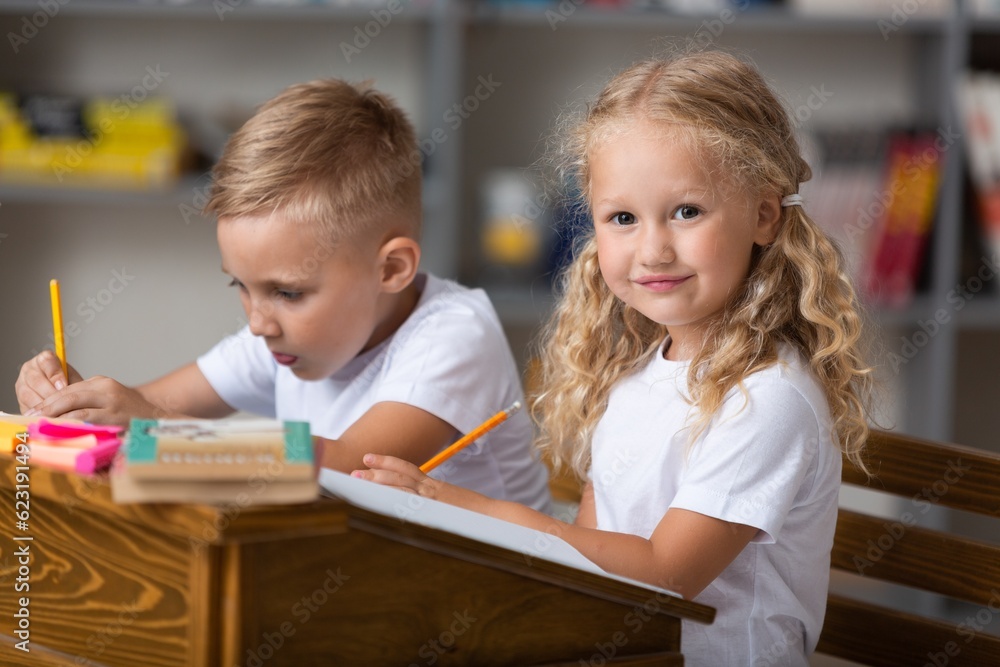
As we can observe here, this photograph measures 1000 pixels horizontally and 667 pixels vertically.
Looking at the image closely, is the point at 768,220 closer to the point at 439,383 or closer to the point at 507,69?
Answer: the point at 439,383

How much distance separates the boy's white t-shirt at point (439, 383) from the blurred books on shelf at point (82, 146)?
1.01 meters

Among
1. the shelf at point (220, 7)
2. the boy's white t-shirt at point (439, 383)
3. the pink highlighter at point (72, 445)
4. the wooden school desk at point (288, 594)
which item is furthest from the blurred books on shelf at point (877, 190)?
the pink highlighter at point (72, 445)

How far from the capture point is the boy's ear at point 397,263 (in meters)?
1.38

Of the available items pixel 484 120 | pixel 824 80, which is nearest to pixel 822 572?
pixel 484 120

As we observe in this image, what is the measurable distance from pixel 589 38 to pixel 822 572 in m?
1.91

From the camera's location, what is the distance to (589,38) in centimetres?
281

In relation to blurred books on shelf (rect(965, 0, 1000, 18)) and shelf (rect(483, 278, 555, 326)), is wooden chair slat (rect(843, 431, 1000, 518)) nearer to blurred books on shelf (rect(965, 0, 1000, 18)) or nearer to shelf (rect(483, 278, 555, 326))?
shelf (rect(483, 278, 555, 326))

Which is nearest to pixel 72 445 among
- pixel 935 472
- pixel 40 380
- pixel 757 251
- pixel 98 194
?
pixel 40 380

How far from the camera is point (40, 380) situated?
1222mm

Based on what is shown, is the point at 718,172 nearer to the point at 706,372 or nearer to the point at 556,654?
the point at 706,372

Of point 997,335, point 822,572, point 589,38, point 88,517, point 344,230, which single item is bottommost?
point 997,335

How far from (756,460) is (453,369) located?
1.37 feet

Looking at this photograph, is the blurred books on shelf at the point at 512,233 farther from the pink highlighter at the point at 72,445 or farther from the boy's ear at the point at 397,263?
the pink highlighter at the point at 72,445

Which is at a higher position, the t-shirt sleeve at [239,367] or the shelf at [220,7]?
the shelf at [220,7]
